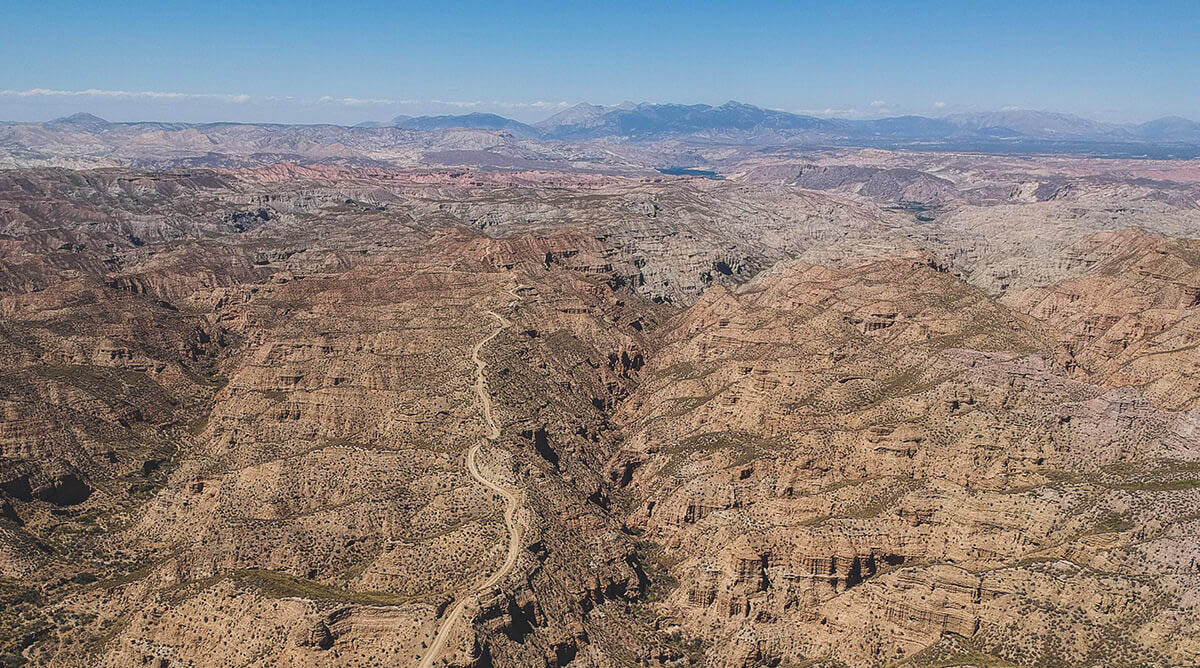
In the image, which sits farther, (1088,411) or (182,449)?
(182,449)

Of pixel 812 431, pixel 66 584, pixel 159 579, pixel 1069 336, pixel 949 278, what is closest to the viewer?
pixel 159 579

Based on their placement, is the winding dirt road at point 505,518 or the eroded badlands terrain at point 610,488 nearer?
the winding dirt road at point 505,518

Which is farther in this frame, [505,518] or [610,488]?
[610,488]

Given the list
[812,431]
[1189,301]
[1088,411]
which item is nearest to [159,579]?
[812,431]

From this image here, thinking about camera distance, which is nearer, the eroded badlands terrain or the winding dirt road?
the winding dirt road

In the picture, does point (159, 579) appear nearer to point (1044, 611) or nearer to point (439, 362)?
point (439, 362)
